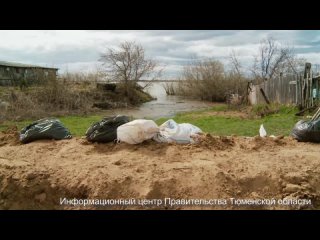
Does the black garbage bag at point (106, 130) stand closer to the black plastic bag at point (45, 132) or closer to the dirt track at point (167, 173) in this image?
the dirt track at point (167, 173)

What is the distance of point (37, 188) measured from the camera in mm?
4859

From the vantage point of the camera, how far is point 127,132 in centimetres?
593

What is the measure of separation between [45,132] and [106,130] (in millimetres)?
1290

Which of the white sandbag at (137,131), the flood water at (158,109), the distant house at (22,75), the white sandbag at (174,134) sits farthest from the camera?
the distant house at (22,75)

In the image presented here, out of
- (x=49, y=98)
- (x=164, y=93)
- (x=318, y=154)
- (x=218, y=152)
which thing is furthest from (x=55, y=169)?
(x=164, y=93)

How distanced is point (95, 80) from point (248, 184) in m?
22.9

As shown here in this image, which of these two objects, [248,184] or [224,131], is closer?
[248,184]

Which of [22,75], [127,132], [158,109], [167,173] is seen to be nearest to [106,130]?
[127,132]

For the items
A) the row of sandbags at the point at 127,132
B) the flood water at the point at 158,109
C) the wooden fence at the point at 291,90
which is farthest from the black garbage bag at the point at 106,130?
the flood water at the point at 158,109

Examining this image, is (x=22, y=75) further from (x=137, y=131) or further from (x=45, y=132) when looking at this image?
(x=137, y=131)

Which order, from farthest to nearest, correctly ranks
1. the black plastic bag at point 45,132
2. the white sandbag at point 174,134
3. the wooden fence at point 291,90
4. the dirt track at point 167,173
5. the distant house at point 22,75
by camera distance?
the distant house at point 22,75 → the wooden fence at point 291,90 → the black plastic bag at point 45,132 → the white sandbag at point 174,134 → the dirt track at point 167,173

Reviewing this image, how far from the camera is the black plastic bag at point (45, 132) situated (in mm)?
6727

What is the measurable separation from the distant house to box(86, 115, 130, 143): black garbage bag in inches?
601

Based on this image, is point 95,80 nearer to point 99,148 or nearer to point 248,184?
point 99,148
